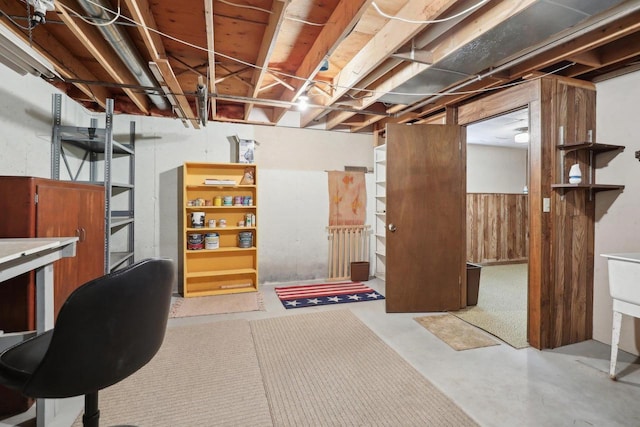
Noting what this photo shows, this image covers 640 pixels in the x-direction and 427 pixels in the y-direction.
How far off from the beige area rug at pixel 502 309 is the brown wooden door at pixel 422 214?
0.38 meters

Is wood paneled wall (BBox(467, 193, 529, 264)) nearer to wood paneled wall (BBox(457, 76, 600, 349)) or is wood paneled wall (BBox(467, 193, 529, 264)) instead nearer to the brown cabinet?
wood paneled wall (BBox(457, 76, 600, 349))

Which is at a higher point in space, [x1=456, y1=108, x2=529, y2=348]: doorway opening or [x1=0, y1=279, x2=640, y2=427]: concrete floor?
[x1=456, y1=108, x2=529, y2=348]: doorway opening

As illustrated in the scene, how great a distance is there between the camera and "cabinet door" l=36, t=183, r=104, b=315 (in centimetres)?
178

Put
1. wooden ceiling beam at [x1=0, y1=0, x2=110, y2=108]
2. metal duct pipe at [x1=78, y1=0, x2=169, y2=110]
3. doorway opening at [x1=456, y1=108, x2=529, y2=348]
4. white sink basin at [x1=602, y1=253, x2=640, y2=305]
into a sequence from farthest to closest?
1. doorway opening at [x1=456, y1=108, x2=529, y2=348]
2. wooden ceiling beam at [x1=0, y1=0, x2=110, y2=108]
3. white sink basin at [x1=602, y1=253, x2=640, y2=305]
4. metal duct pipe at [x1=78, y1=0, x2=169, y2=110]

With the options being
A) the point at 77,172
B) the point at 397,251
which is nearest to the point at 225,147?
the point at 77,172

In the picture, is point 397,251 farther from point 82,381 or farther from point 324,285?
point 82,381

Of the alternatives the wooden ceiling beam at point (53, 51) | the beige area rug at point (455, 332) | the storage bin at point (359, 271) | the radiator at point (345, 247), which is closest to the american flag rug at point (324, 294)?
the storage bin at point (359, 271)

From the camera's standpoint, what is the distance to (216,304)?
344 cm

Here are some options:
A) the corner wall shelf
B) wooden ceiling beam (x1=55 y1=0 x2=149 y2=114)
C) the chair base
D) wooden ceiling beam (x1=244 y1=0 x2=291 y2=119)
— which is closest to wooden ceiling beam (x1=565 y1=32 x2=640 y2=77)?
the corner wall shelf

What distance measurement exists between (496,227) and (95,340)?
6.16 m

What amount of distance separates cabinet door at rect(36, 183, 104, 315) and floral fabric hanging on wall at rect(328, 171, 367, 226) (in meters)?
2.88

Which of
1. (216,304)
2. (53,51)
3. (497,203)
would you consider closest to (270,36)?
(53,51)

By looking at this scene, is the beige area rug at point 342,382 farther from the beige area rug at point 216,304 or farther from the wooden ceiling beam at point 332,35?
the wooden ceiling beam at point 332,35

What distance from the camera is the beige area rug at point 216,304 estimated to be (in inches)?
126
